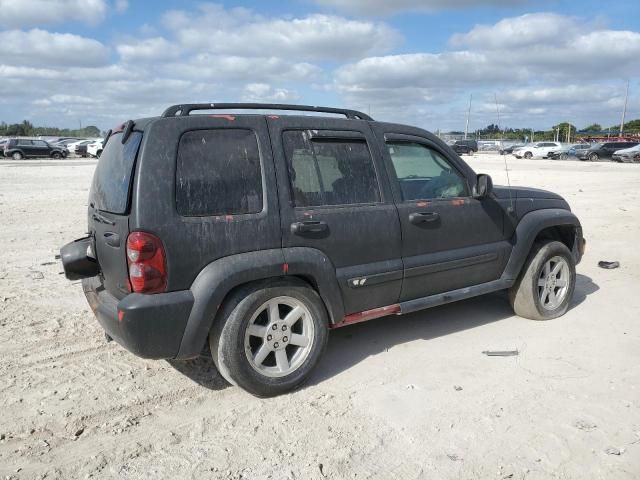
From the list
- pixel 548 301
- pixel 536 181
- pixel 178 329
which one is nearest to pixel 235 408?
pixel 178 329

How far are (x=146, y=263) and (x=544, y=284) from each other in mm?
3744

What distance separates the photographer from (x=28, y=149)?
36.5 m

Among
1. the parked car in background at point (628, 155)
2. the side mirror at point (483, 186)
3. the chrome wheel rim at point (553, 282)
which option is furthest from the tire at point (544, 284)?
the parked car in background at point (628, 155)

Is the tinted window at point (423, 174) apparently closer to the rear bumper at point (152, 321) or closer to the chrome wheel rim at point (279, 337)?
the chrome wheel rim at point (279, 337)

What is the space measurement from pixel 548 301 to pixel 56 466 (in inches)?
172

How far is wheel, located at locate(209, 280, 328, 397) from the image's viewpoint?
352cm

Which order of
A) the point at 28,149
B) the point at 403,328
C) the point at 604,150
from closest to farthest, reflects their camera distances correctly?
the point at 403,328
the point at 28,149
the point at 604,150

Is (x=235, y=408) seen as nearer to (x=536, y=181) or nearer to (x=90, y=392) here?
(x=90, y=392)

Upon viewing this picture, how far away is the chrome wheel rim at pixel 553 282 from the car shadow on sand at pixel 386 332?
390mm

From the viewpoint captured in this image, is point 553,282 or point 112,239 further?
point 553,282

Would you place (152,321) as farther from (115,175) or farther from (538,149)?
(538,149)

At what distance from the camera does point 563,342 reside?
4.70 metres

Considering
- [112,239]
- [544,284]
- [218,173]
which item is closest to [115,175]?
[112,239]

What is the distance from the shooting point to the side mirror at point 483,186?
4590 millimetres
